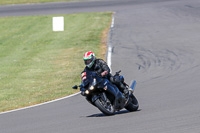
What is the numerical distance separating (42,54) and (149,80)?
1076 cm

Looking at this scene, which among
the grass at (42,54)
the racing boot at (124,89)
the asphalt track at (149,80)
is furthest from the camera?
the grass at (42,54)

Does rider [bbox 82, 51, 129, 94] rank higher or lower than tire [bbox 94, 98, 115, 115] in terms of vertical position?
higher

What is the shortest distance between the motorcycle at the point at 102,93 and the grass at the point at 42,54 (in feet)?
14.1

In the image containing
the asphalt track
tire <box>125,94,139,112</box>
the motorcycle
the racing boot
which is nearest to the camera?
the asphalt track

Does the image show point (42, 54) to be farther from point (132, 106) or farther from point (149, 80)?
point (132, 106)

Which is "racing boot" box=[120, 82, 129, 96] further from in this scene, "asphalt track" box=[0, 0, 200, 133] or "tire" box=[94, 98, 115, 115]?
"tire" box=[94, 98, 115, 115]

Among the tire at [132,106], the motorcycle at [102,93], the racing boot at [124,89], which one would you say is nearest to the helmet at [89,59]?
the motorcycle at [102,93]

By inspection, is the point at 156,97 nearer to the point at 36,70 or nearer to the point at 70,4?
the point at 36,70

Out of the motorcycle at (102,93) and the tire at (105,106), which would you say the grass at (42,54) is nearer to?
the motorcycle at (102,93)

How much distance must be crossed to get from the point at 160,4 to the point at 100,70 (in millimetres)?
29100

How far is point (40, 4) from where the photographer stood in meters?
44.1

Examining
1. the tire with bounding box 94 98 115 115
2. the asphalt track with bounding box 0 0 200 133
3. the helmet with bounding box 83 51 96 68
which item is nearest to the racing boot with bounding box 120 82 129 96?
the asphalt track with bounding box 0 0 200 133

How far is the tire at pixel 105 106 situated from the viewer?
10.3 meters

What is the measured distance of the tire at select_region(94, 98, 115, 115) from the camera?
10320 millimetres
